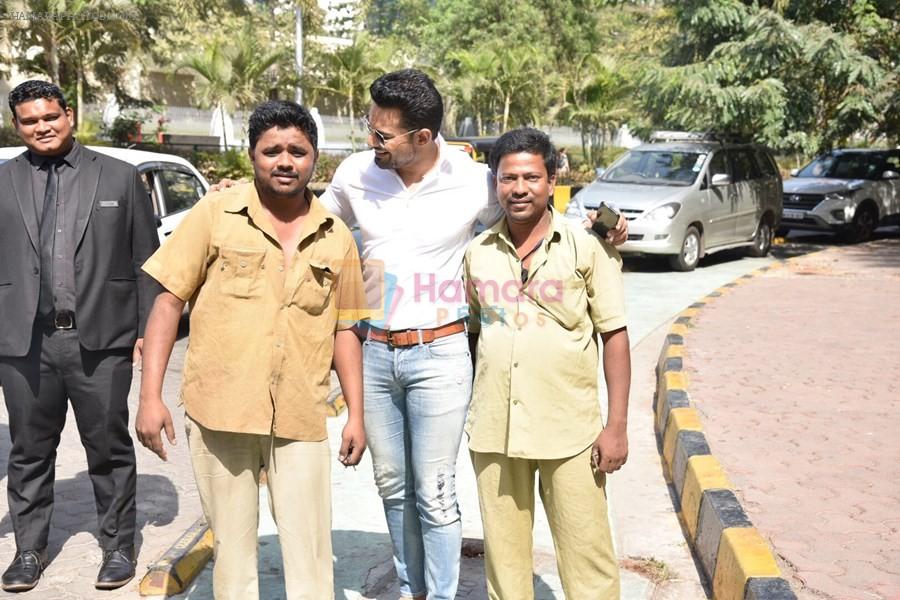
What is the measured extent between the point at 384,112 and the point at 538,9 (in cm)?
3781

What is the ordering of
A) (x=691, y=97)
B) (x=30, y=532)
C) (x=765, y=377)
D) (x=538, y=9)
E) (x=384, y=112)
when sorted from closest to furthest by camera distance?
(x=384, y=112) < (x=30, y=532) < (x=765, y=377) < (x=691, y=97) < (x=538, y=9)

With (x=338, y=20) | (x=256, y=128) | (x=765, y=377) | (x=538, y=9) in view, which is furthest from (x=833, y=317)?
(x=338, y=20)

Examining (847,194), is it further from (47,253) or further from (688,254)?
(47,253)

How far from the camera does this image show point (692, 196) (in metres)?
13.9

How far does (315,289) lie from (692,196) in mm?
11407

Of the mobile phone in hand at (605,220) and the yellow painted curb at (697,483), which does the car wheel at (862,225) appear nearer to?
the yellow painted curb at (697,483)

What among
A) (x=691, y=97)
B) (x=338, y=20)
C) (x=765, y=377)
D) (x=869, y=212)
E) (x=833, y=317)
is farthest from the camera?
(x=338, y=20)

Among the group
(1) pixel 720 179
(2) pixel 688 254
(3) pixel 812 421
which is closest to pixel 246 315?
(3) pixel 812 421

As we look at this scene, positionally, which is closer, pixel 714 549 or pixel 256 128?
pixel 256 128

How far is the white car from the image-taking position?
30.0 ft

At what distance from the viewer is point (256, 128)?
10.3 feet

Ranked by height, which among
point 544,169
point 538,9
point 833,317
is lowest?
point 833,317

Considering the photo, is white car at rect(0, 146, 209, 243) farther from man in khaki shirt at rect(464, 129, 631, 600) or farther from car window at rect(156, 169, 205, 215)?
man in khaki shirt at rect(464, 129, 631, 600)

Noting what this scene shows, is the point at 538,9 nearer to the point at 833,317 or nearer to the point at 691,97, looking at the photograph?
the point at 691,97
